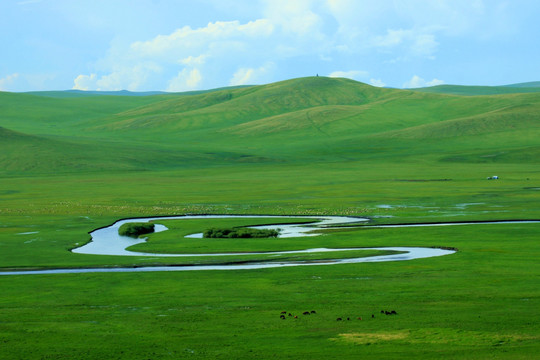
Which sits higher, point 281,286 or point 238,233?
point 238,233

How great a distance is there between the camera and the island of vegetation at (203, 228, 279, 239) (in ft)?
A: 166

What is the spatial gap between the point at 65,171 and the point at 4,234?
332ft

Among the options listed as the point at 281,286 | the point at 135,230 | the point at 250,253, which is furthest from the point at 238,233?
the point at 281,286

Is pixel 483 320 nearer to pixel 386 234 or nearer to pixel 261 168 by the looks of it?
pixel 386 234

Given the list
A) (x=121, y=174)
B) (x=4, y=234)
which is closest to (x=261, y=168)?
(x=121, y=174)

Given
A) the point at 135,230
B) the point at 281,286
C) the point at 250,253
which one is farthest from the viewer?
the point at 135,230

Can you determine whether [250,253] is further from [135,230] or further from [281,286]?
[135,230]

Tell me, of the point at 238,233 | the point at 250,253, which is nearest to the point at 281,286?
the point at 250,253

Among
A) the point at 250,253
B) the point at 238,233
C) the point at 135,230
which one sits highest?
the point at 135,230

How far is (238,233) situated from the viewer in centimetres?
5069

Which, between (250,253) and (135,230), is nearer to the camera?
(250,253)

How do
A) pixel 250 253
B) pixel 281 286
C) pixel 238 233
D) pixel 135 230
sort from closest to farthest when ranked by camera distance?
pixel 281 286
pixel 250 253
pixel 238 233
pixel 135 230

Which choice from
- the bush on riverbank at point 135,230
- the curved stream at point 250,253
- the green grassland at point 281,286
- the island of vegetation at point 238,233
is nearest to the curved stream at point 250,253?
the curved stream at point 250,253

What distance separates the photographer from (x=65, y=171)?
152m
